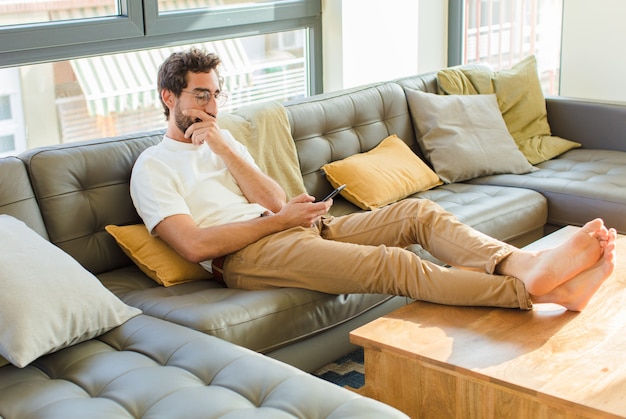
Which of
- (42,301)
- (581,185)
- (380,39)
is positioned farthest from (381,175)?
(42,301)

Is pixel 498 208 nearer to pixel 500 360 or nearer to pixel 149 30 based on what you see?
pixel 500 360

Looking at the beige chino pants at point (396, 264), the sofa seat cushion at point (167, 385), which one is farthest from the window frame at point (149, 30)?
the sofa seat cushion at point (167, 385)

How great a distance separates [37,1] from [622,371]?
8.44 ft

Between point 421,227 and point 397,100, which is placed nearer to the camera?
point 421,227

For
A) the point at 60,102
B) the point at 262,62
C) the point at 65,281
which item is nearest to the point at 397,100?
the point at 262,62

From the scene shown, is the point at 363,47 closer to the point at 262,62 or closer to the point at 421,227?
the point at 262,62

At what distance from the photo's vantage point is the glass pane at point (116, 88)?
3.49 m

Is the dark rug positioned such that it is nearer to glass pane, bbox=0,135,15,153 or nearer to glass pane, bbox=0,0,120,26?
glass pane, bbox=0,135,15,153

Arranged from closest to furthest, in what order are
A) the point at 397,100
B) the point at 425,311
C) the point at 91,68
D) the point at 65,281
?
the point at 65,281 < the point at 425,311 < the point at 91,68 < the point at 397,100

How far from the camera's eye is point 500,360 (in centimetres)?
215

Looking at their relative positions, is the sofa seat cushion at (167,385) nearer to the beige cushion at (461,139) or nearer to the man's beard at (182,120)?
the man's beard at (182,120)

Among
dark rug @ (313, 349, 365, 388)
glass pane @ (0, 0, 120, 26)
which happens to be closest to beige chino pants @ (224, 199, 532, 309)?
dark rug @ (313, 349, 365, 388)

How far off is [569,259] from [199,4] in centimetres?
236

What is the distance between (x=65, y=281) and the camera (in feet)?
7.41
